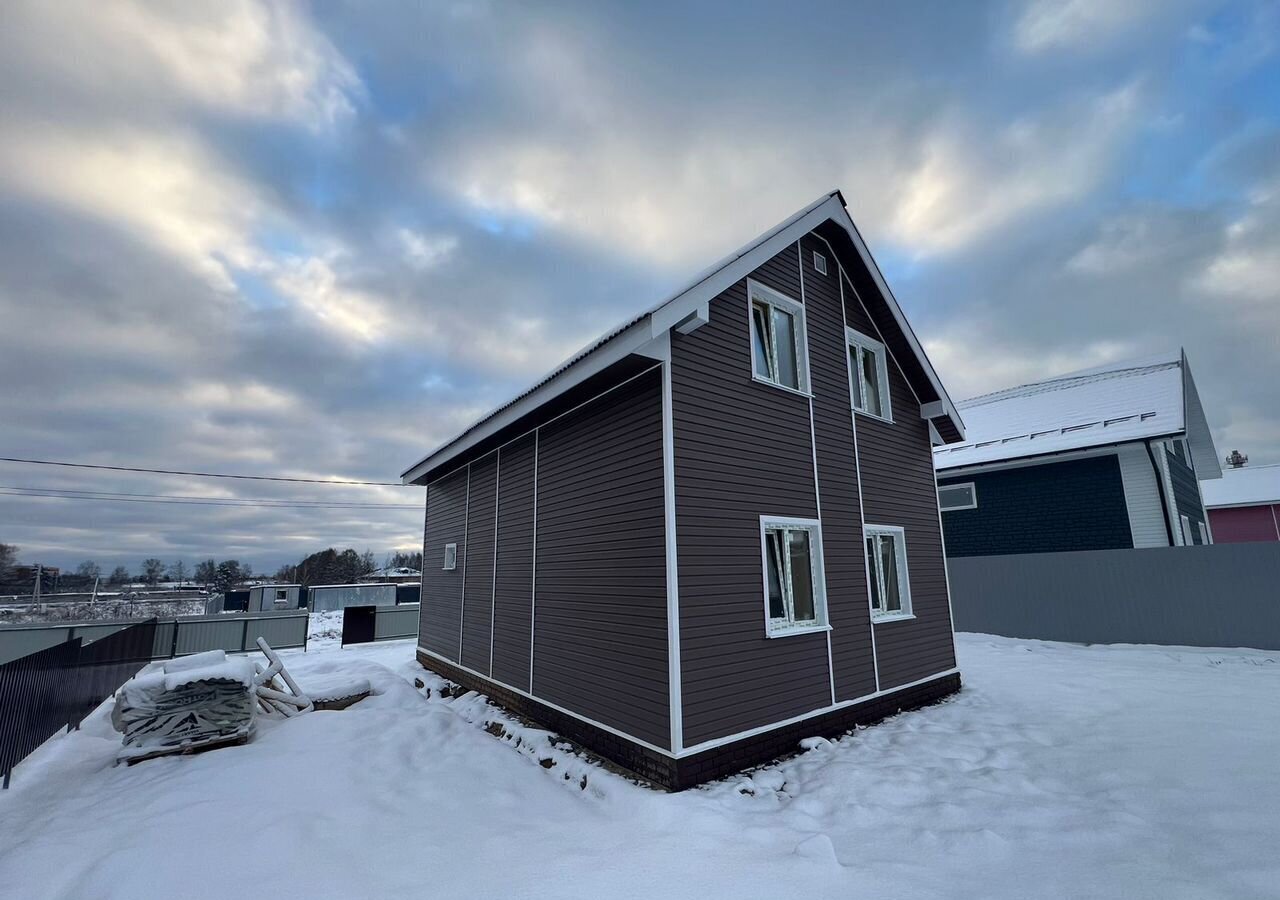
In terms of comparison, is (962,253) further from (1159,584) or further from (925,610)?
(925,610)

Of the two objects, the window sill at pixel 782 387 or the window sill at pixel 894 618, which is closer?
the window sill at pixel 782 387

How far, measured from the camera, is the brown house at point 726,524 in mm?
5785

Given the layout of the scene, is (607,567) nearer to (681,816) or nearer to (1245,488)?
(681,816)

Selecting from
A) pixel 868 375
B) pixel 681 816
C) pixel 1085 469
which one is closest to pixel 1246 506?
pixel 1085 469

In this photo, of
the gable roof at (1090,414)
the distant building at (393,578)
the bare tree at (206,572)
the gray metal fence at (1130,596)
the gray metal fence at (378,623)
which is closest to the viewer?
the gray metal fence at (1130,596)

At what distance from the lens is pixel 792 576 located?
6.98 m

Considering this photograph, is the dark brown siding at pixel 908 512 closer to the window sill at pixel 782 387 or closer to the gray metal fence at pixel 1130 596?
the window sill at pixel 782 387

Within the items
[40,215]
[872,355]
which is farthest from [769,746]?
[40,215]

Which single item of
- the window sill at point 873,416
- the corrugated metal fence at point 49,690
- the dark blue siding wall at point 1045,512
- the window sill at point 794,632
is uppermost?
the window sill at point 873,416

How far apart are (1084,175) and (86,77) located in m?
17.2

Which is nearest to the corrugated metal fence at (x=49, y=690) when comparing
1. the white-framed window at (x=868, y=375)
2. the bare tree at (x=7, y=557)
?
the white-framed window at (x=868, y=375)

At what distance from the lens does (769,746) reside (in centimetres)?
611

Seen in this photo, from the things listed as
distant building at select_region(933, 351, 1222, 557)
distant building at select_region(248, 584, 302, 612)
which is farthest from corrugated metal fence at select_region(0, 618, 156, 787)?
distant building at select_region(933, 351, 1222, 557)

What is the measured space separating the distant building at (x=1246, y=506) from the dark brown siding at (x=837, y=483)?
3404 cm
